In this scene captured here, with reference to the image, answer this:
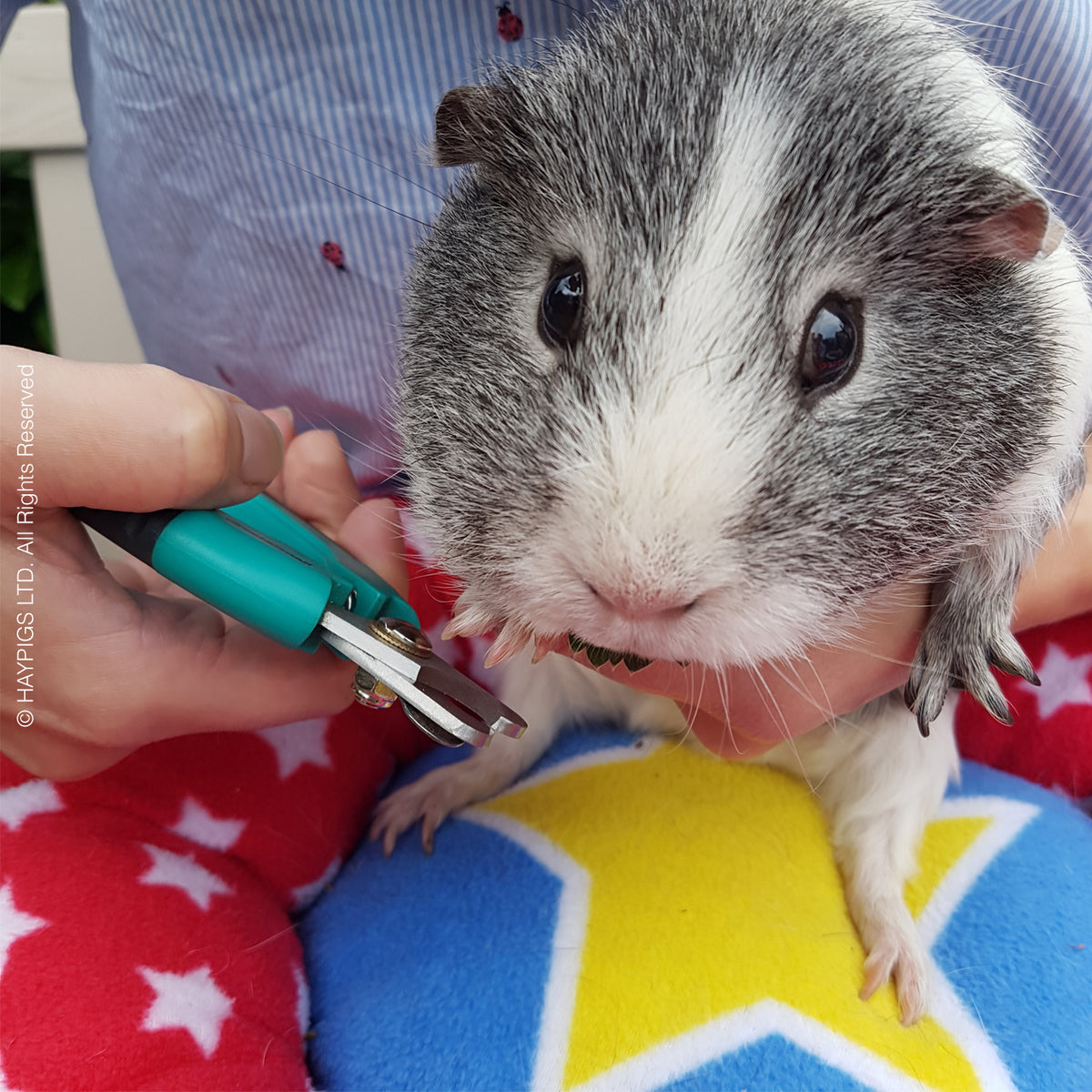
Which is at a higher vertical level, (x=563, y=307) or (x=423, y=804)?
(x=563, y=307)

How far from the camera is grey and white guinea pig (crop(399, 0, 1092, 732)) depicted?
1.98ft

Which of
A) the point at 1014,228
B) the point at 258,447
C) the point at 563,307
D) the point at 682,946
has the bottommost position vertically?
the point at 682,946

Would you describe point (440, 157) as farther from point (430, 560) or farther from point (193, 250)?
point (193, 250)

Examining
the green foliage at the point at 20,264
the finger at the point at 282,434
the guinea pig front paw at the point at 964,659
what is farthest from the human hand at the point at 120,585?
the green foliage at the point at 20,264

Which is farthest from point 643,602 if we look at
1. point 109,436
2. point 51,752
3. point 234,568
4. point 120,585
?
point 51,752

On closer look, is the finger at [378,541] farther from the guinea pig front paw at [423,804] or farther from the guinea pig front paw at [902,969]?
the guinea pig front paw at [902,969]

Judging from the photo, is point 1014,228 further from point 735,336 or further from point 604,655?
point 604,655

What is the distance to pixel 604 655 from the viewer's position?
31.4 inches

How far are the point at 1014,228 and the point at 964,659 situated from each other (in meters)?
0.46

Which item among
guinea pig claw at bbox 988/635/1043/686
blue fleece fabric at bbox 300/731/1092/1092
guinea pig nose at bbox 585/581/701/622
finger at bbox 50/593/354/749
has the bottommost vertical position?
blue fleece fabric at bbox 300/731/1092/1092

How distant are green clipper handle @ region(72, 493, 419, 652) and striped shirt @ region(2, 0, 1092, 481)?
51 cm

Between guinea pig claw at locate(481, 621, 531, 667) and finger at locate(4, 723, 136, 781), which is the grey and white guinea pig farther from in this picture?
finger at locate(4, 723, 136, 781)

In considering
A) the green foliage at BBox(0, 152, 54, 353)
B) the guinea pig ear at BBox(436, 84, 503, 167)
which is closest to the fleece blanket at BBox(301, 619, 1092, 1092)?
the guinea pig ear at BBox(436, 84, 503, 167)

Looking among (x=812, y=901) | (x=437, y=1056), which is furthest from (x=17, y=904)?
(x=812, y=901)
